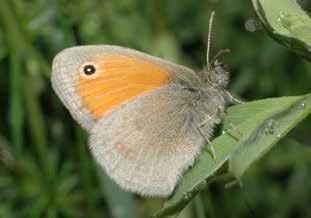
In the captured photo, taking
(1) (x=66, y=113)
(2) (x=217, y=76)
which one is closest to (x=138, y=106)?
(2) (x=217, y=76)

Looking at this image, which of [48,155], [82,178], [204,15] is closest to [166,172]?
[82,178]

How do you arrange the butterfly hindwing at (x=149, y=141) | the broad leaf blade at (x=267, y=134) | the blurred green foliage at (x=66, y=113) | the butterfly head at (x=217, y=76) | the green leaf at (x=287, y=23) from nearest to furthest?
the broad leaf blade at (x=267, y=134), the green leaf at (x=287, y=23), the butterfly hindwing at (x=149, y=141), the butterfly head at (x=217, y=76), the blurred green foliage at (x=66, y=113)

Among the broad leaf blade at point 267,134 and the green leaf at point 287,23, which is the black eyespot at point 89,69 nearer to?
the green leaf at point 287,23

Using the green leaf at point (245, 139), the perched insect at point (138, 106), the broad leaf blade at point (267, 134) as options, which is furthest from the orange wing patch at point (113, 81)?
the broad leaf blade at point (267, 134)

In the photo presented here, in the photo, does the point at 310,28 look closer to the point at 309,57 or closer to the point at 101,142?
the point at 309,57

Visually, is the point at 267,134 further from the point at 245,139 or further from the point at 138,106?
the point at 138,106

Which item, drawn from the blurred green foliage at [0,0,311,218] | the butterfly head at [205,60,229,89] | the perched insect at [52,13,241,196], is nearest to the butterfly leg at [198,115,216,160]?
the perched insect at [52,13,241,196]
